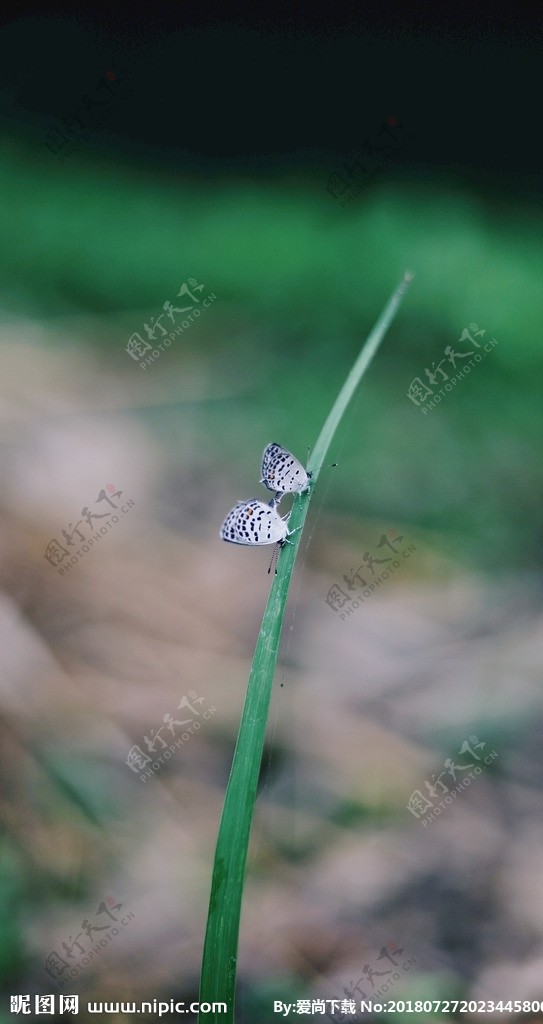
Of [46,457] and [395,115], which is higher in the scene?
[395,115]

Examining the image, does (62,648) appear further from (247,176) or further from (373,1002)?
(247,176)

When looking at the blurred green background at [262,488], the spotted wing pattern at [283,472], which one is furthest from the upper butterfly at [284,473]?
the blurred green background at [262,488]

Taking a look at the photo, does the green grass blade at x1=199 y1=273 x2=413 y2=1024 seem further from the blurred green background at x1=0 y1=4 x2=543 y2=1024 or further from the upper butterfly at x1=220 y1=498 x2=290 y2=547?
the blurred green background at x1=0 y1=4 x2=543 y2=1024

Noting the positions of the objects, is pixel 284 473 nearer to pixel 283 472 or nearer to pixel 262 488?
pixel 283 472

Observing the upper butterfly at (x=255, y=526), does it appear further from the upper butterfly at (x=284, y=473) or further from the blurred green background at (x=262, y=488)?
the blurred green background at (x=262, y=488)

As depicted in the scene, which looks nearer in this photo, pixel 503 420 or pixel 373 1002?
pixel 373 1002

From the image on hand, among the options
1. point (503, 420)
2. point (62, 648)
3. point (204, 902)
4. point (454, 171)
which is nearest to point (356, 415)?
point (503, 420)
